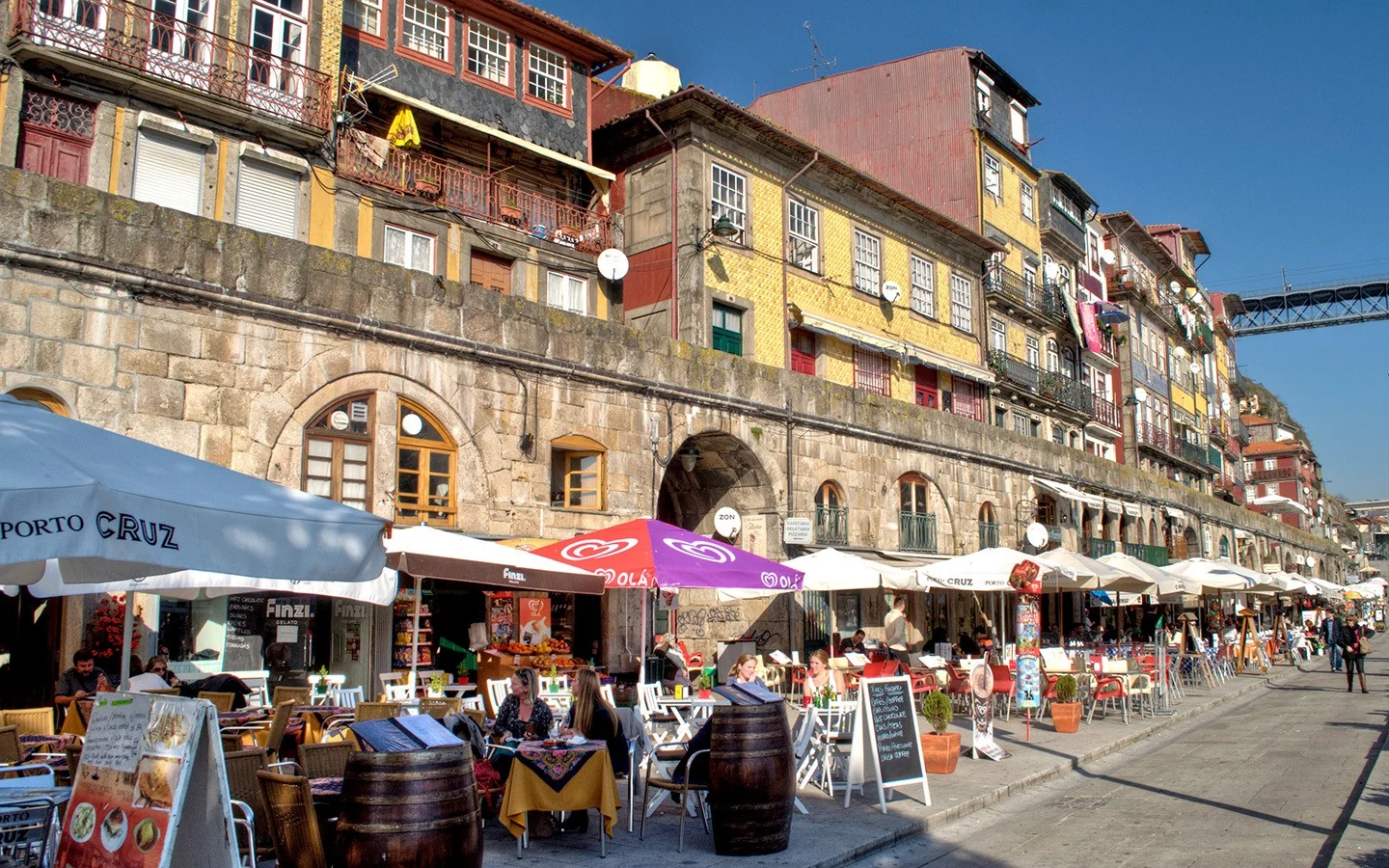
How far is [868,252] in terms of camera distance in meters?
26.3

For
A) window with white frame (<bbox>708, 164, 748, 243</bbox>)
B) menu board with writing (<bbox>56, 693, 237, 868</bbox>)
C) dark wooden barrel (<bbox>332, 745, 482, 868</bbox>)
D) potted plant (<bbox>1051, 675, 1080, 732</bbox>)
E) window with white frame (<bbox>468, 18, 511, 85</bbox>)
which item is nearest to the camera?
menu board with writing (<bbox>56, 693, 237, 868</bbox>)

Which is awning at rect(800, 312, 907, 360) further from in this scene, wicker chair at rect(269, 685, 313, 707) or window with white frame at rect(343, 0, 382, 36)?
wicker chair at rect(269, 685, 313, 707)

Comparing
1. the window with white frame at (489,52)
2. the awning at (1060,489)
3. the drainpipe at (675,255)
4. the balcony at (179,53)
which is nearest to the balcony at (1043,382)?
the awning at (1060,489)

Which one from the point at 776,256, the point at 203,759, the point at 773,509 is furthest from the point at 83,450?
the point at 776,256

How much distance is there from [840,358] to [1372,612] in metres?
48.9

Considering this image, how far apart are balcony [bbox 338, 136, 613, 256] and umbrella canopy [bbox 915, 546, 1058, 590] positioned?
9886 millimetres

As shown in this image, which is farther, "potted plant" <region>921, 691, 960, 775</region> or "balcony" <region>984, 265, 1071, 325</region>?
"balcony" <region>984, 265, 1071, 325</region>

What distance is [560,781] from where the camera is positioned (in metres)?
7.11

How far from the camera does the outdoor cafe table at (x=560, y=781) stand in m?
7.04

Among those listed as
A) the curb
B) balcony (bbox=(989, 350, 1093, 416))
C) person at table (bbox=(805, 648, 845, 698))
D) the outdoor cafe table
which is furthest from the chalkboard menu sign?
balcony (bbox=(989, 350, 1093, 416))

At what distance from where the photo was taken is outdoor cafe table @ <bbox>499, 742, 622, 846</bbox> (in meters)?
7.04

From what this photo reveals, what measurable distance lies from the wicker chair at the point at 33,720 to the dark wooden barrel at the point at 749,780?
14.6 ft

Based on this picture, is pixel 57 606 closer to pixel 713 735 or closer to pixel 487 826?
pixel 487 826

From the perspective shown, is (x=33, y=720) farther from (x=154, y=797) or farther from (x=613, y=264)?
(x=613, y=264)
